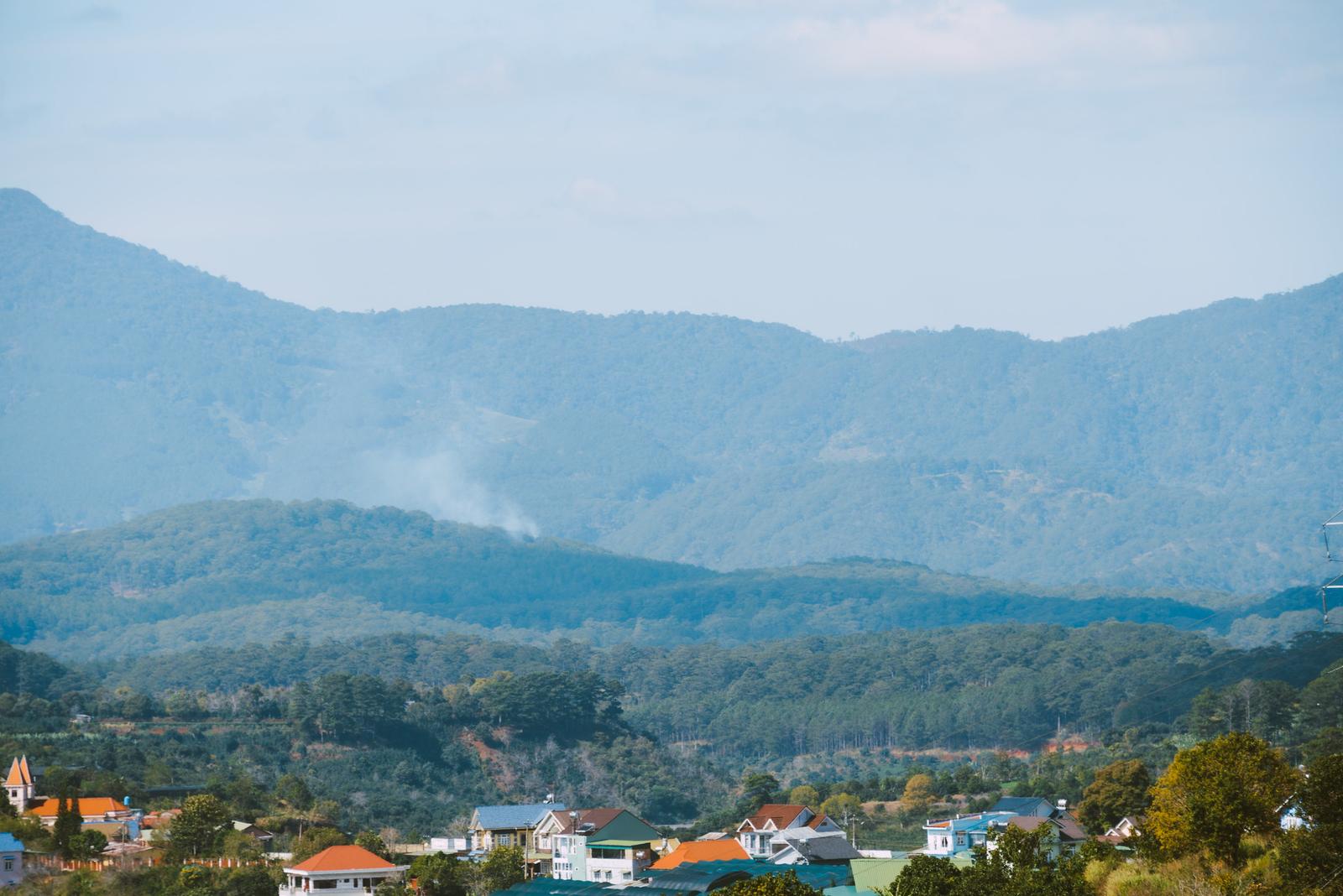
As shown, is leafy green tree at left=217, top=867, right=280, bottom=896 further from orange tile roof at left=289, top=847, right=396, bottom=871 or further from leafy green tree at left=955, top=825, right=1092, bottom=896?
leafy green tree at left=955, top=825, right=1092, bottom=896

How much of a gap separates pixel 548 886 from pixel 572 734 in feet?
202

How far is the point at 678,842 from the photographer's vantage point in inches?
2921

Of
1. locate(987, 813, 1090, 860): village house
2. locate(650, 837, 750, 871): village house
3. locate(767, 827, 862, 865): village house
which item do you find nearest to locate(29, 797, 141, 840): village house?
locate(650, 837, 750, 871): village house

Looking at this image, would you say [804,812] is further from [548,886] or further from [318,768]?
[318,768]

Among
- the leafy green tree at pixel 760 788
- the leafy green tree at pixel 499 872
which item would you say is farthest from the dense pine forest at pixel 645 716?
the leafy green tree at pixel 499 872

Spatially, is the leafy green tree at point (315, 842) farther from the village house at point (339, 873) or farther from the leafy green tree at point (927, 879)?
the leafy green tree at point (927, 879)

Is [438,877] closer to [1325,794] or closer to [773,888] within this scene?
[773,888]

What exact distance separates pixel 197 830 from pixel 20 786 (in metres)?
14.6

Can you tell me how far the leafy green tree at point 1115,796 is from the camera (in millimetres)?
74062

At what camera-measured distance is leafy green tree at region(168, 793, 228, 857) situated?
69.8m

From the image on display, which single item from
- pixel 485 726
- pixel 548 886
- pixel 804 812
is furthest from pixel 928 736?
pixel 548 886

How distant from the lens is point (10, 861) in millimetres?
66000

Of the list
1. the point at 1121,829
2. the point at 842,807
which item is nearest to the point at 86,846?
the point at 1121,829

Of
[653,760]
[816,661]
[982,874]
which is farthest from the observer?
[816,661]
